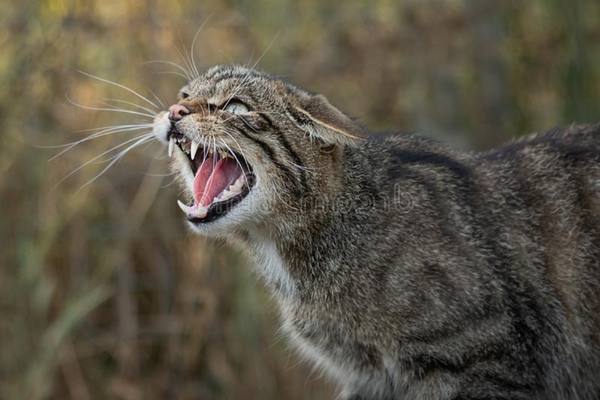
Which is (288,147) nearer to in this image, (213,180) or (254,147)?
(254,147)

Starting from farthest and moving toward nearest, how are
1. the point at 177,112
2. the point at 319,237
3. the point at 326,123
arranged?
1. the point at 319,237
2. the point at 177,112
3. the point at 326,123

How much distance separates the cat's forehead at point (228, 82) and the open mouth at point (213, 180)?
260 millimetres

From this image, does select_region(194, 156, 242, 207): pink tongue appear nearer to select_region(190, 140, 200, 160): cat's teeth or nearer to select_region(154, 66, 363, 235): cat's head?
select_region(154, 66, 363, 235): cat's head

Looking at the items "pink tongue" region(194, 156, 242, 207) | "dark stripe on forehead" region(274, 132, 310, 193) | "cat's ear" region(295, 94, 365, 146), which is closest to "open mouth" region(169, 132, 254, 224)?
"pink tongue" region(194, 156, 242, 207)

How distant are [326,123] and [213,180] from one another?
56 cm

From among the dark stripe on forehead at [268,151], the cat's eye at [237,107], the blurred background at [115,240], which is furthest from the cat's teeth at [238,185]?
the blurred background at [115,240]

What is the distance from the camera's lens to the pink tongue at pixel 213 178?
3869mm

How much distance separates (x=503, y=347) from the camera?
3.67 metres

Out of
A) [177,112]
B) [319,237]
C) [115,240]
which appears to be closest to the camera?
[177,112]

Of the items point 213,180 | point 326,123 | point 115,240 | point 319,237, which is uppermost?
point 326,123

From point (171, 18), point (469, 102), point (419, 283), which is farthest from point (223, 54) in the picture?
point (419, 283)

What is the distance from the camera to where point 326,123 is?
3707mm

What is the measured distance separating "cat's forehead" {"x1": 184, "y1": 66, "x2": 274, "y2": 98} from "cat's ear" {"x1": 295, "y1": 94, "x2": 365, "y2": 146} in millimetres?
236

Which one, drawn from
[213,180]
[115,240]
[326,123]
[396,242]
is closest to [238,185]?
[213,180]
